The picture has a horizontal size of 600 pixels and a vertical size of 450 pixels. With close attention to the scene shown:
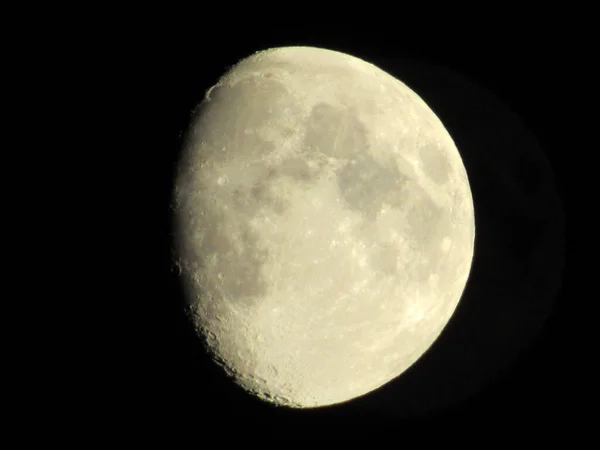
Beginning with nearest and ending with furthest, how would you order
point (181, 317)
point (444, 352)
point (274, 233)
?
point (274, 233), point (181, 317), point (444, 352)

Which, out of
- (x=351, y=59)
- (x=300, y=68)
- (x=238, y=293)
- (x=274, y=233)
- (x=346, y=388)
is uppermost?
(x=351, y=59)

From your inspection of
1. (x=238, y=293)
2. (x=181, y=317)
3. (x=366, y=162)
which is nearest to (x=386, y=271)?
(x=366, y=162)

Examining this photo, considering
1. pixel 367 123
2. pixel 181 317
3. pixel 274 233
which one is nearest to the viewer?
pixel 274 233

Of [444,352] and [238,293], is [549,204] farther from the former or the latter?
[238,293]

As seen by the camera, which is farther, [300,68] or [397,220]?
[300,68]

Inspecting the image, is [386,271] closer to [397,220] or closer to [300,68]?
[397,220]

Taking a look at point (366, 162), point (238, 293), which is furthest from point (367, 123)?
point (238, 293)

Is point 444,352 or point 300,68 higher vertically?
point 300,68
